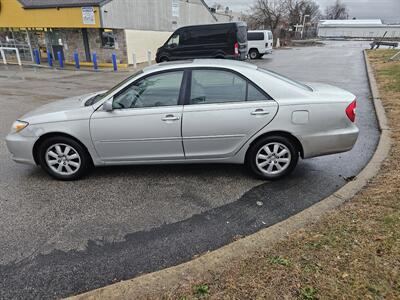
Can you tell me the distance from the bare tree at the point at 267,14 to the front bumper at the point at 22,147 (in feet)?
187

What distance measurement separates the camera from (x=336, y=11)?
116 metres

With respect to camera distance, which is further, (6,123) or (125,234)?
(6,123)

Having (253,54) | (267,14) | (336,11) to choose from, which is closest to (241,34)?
(253,54)

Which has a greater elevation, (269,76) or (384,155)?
(269,76)

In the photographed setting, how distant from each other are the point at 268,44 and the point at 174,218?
23.7 metres

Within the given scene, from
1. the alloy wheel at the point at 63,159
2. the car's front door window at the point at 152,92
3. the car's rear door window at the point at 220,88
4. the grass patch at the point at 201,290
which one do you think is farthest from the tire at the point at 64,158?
the grass patch at the point at 201,290

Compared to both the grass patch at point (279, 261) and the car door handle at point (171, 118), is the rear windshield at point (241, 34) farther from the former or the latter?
the grass patch at point (279, 261)

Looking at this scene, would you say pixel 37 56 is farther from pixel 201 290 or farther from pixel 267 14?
pixel 267 14

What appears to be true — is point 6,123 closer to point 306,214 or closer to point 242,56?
point 306,214

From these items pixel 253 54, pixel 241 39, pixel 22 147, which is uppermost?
pixel 241 39

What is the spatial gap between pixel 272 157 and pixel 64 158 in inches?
108

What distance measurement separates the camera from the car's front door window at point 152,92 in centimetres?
388

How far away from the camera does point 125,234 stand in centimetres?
303

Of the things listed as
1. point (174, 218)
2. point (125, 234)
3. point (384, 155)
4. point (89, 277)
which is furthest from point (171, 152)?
point (384, 155)
